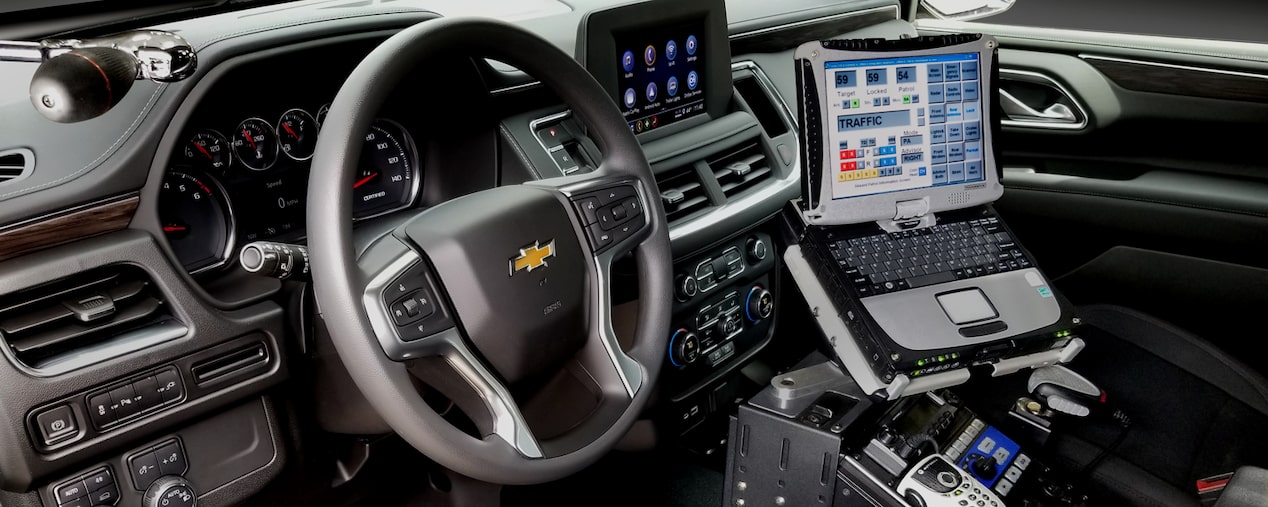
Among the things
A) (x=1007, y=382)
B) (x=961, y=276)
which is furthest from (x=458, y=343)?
(x=1007, y=382)

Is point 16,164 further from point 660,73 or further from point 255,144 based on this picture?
point 660,73

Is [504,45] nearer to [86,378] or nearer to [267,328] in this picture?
[267,328]

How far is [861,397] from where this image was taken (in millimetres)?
1816

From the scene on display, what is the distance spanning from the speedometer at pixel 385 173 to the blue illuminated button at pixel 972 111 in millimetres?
1100

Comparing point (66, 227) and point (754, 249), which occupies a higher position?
point (66, 227)

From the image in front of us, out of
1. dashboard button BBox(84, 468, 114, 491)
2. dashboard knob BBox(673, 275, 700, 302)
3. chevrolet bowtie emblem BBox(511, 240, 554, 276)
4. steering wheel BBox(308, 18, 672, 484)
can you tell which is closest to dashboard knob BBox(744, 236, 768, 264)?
dashboard knob BBox(673, 275, 700, 302)

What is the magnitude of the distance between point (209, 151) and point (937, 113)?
4.43 feet

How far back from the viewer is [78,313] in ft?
4.38

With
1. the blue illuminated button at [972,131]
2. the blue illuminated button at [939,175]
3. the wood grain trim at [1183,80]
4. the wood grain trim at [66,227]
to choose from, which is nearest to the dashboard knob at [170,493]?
the wood grain trim at [66,227]

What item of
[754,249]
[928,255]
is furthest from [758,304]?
[928,255]

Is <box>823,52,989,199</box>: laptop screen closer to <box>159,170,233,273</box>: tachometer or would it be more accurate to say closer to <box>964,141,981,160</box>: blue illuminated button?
<box>964,141,981,160</box>: blue illuminated button

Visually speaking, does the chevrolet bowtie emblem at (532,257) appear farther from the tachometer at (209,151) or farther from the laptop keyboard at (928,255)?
the laptop keyboard at (928,255)

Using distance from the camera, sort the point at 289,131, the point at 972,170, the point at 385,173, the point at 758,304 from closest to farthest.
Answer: the point at 289,131 → the point at 385,173 → the point at 972,170 → the point at 758,304

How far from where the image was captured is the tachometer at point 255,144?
5.17 ft
